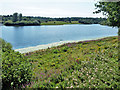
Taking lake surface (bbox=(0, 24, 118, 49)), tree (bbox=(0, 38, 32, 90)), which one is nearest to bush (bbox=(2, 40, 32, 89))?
tree (bbox=(0, 38, 32, 90))

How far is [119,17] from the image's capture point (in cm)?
1148

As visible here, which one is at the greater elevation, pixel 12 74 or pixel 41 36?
pixel 12 74

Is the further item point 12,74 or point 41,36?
point 41,36

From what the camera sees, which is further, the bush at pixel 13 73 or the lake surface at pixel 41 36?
the lake surface at pixel 41 36

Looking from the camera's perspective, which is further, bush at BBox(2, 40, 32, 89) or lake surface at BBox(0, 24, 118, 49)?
lake surface at BBox(0, 24, 118, 49)

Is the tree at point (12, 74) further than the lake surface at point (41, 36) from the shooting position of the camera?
No

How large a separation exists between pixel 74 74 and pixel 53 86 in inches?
74.8

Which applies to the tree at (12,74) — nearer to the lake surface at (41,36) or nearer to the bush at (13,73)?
the bush at (13,73)

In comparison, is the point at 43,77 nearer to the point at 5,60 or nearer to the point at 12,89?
the point at 12,89

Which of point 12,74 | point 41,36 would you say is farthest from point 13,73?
point 41,36

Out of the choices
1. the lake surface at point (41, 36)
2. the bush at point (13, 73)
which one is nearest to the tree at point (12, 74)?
the bush at point (13, 73)

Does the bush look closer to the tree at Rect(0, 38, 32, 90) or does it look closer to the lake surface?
the tree at Rect(0, 38, 32, 90)

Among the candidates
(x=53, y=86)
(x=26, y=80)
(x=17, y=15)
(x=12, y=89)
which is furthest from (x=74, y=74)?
(x=17, y=15)

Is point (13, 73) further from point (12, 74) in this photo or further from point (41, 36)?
point (41, 36)
